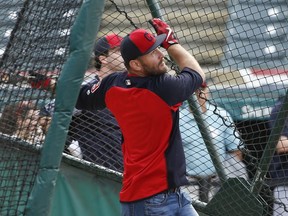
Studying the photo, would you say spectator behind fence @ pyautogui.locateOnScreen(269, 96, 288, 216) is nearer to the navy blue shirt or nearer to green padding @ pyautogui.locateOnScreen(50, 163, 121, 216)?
the navy blue shirt

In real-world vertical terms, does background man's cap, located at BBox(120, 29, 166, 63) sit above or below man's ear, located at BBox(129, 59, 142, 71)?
above

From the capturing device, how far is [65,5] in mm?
4441

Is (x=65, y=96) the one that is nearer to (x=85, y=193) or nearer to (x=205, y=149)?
(x=85, y=193)

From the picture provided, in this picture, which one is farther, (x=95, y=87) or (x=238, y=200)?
(x=238, y=200)

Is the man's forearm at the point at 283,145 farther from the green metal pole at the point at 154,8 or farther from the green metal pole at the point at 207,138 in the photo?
the green metal pole at the point at 154,8

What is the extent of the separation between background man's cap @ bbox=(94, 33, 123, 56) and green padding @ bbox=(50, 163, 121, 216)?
0.92 meters

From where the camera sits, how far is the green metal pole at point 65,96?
3.84 metres

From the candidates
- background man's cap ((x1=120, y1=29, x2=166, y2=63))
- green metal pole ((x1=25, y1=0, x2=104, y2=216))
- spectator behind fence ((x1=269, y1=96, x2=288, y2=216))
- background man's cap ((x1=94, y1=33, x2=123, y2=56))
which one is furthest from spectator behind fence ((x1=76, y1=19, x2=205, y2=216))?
spectator behind fence ((x1=269, y1=96, x2=288, y2=216))

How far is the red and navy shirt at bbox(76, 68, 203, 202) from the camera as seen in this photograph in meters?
4.17

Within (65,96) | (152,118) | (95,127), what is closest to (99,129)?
(95,127)

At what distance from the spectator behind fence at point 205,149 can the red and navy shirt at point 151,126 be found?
137 cm

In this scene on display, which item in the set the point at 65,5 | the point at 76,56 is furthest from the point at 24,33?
the point at 76,56

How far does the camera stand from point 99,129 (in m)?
5.65

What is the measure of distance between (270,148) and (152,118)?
4.08 ft
